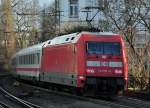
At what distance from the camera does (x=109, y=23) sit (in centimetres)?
3772

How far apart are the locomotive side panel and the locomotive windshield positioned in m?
0.87

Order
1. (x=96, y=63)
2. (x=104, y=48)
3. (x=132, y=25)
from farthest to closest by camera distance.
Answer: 1. (x=132, y=25)
2. (x=104, y=48)
3. (x=96, y=63)

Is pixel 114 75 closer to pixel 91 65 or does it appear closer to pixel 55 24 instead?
pixel 91 65

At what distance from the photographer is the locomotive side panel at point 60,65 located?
2541 centimetres

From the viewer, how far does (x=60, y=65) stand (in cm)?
2778

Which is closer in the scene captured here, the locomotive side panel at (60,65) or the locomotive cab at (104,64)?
the locomotive cab at (104,64)

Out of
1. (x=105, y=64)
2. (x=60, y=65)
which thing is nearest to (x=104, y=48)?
(x=105, y=64)

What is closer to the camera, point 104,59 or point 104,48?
point 104,59

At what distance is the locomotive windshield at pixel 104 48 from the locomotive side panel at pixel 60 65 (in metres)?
0.87

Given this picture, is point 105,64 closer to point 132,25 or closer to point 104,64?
point 104,64

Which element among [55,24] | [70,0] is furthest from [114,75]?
[70,0]

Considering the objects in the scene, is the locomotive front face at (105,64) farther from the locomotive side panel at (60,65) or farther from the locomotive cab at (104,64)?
the locomotive side panel at (60,65)

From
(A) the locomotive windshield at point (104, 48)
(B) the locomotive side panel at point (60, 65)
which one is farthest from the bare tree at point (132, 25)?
(A) the locomotive windshield at point (104, 48)

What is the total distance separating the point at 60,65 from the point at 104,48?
144 inches
